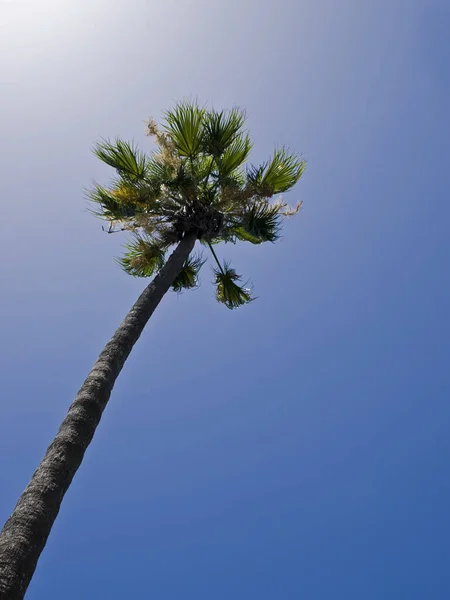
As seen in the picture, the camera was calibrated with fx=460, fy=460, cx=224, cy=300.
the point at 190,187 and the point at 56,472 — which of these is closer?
the point at 56,472

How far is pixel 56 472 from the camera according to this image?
380cm

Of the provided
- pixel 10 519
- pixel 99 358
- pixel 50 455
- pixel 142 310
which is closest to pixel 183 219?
pixel 142 310

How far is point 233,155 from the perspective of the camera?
877 cm

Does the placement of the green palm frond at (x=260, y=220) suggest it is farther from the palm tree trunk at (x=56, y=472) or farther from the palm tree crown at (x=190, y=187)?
the palm tree trunk at (x=56, y=472)

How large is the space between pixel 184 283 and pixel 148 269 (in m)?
0.88

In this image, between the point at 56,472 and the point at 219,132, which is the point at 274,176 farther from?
the point at 56,472

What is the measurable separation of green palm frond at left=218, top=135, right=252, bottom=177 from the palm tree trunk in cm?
395

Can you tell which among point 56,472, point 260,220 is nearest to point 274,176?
point 260,220

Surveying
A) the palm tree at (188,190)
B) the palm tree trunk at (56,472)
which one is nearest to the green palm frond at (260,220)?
the palm tree at (188,190)

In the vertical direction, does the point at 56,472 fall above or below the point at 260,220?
below

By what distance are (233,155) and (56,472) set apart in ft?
21.9

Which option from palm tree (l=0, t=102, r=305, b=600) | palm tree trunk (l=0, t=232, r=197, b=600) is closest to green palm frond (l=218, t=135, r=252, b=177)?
palm tree (l=0, t=102, r=305, b=600)

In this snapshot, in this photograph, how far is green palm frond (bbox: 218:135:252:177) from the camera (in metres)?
8.73

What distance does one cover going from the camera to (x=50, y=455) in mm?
3963
